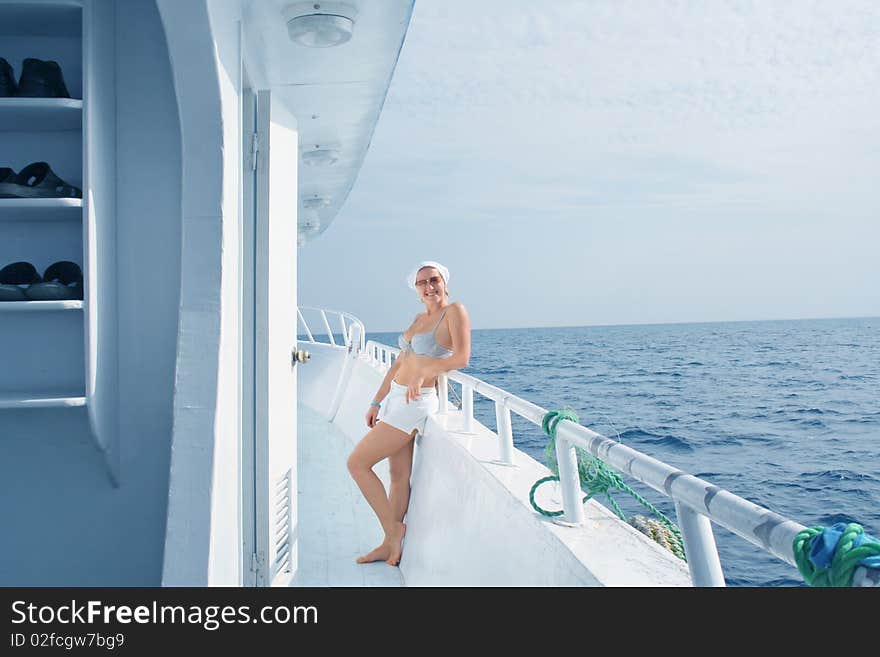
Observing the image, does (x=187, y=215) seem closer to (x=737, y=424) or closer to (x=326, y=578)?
(x=326, y=578)

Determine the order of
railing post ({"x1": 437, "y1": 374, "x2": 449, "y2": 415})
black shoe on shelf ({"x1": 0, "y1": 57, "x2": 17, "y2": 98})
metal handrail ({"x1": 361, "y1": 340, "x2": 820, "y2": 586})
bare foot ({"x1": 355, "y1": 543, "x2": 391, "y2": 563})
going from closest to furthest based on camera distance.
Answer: metal handrail ({"x1": 361, "y1": 340, "x2": 820, "y2": 586})
black shoe on shelf ({"x1": 0, "y1": 57, "x2": 17, "y2": 98})
bare foot ({"x1": 355, "y1": 543, "x2": 391, "y2": 563})
railing post ({"x1": 437, "y1": 374, "x2": 449, "y2": 415})

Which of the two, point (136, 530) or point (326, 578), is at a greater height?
point (136, 530)

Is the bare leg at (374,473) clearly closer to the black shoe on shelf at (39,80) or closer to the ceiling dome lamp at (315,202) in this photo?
the black shoe on shelf at (39,80)

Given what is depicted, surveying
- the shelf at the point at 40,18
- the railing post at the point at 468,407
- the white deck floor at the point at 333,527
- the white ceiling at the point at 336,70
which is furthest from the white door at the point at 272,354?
the railing post at the point at 468,407

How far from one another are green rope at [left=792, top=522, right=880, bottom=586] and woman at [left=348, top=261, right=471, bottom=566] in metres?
2.06

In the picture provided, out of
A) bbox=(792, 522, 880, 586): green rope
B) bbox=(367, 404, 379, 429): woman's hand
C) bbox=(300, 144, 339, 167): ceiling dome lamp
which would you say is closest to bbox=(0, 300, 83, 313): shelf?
bbox=(367, 404, 379, 429): woman's hand

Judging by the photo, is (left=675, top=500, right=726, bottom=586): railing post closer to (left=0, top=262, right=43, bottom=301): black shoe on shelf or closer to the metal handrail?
the metal handrail

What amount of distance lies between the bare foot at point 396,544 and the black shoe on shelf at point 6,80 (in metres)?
2.32

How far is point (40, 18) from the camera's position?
209 cm

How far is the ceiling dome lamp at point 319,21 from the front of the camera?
2439mm

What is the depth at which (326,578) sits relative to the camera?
10.3 ft

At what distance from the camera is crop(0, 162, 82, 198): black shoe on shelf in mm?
1961

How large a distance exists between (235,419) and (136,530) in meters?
0.53
